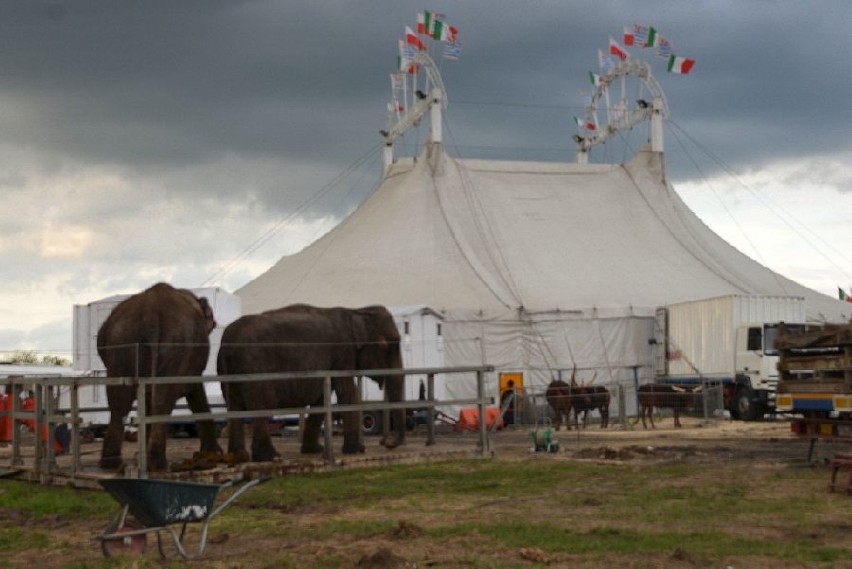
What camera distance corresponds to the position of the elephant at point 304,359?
17.0 m

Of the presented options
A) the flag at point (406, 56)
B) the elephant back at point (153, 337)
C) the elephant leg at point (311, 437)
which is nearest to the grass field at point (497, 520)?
the elephant back at point (153, 337)

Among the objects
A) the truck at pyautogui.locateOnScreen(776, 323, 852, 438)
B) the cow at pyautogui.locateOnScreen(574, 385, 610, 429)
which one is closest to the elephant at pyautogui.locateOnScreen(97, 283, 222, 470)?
the truck at pyautogui.locateOnScreen(776, 323, 852, 438)

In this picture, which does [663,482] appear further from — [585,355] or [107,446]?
[585,355]

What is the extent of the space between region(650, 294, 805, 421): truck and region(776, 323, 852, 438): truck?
13.3 meters

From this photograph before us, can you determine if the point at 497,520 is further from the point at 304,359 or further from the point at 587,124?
the point at 587,124

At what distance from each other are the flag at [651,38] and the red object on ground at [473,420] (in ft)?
70.3

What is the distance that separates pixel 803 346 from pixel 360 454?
6.79m

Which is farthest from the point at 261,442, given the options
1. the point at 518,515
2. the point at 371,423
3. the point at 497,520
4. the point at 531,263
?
the point at 531,263

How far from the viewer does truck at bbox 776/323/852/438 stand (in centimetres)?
1599

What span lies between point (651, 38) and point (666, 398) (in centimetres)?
2090

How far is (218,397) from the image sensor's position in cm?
2633

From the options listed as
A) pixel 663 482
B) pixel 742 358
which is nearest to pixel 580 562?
pixel 663 482

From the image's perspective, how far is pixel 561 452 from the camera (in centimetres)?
1955

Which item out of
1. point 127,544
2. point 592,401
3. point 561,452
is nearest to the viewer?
point 127,544
